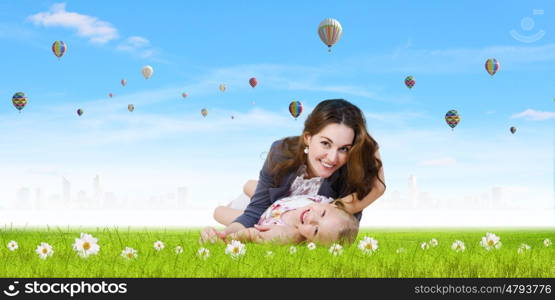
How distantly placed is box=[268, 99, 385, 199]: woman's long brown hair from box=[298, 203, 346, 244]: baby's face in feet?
1.75

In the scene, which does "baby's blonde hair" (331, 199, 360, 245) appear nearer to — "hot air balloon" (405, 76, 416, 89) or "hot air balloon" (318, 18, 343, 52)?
"hot air balloon" (318, 18, 343, 52)

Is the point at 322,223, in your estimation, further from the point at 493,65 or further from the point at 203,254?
the point at 493,65

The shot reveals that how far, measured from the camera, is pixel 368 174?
7.83 m

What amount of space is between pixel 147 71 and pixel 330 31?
15.5m

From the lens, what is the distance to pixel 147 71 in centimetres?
4322

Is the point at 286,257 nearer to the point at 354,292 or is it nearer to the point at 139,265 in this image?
the point at 139,265

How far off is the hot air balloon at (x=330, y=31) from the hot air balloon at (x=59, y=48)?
629 inches

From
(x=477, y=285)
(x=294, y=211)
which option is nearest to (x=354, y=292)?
(x=477, y=285)

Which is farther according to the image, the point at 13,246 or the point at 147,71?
the point at 147,71

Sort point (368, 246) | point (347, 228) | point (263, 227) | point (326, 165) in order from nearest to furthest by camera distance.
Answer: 1. point (368, 246)
2. point (347, 228)
3. point (326, 165)
4. point (263, 227)

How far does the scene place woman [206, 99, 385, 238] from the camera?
756cm

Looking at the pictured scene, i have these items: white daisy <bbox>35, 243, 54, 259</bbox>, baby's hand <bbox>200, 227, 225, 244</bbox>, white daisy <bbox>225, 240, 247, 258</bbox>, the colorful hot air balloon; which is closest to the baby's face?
baby's hand <bbox>200, 227, 225, 244</bbox>

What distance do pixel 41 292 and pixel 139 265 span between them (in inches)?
48.6

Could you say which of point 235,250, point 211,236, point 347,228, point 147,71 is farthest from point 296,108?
point 235,250
